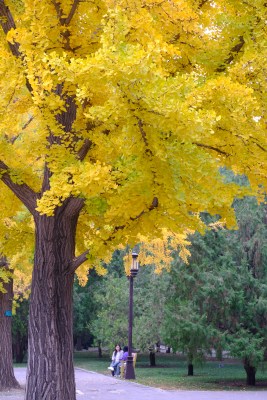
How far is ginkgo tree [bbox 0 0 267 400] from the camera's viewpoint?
21.7 feet

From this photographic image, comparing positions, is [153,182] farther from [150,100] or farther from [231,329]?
[231,329]

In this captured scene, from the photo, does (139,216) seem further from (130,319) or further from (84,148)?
(130,319)

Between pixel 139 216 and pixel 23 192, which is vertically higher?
pixel 23 192

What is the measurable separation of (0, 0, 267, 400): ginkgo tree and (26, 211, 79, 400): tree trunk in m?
0.01

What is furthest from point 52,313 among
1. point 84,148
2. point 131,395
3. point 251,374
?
point 251,374

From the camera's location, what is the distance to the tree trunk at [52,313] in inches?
346

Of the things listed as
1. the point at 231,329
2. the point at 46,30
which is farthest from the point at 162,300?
the point at 46,30

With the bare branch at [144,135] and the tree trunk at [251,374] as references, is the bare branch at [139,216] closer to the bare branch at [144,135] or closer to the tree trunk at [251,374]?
the bare branch at [144,135]

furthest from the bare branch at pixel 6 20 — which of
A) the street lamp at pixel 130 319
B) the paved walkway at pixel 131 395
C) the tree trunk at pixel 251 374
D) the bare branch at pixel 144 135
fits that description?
the tree trunk at pixel 251 374

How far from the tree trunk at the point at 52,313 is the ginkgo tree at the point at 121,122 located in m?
0.01

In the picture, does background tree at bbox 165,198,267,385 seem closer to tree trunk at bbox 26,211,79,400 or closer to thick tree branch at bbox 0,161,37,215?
tree trunk at bbox 26,211,79,400

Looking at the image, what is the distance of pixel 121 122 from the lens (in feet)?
24.9

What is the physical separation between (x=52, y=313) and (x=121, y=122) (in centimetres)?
290

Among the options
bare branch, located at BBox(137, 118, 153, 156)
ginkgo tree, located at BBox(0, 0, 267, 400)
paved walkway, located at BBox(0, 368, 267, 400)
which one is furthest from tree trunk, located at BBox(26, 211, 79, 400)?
paved walkway, located at BBox(0, 368, 267, 400)
